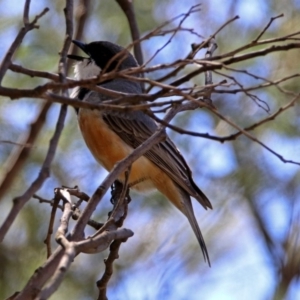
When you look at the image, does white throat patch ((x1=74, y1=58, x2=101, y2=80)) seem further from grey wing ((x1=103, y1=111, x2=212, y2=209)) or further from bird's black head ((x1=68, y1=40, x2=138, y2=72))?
grey wing ((x1=103, y1=111, x2=212, y2=209))

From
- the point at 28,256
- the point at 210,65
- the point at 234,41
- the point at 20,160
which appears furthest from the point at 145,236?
the point at 210,65

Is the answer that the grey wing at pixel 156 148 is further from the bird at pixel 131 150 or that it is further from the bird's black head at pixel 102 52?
the bird's black head at pixel 102 52

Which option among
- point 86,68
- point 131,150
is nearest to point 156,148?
point 131,150

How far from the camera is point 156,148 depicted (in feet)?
17.1

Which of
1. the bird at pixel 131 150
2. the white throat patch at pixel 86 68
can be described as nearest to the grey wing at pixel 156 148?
the bird at pixel 131 150

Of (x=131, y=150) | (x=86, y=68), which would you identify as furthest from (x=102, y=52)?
(x=131, y=150)

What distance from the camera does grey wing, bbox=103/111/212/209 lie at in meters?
5.14

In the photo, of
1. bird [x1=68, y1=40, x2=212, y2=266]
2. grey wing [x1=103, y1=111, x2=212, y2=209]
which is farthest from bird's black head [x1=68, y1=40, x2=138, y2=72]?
grey wing [x1=103, y1=111, x2=212, y2=209]

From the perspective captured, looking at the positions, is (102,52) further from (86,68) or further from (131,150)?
(131,150)

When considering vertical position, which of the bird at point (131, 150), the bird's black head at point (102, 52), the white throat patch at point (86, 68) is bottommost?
the bird at point (131, 150)

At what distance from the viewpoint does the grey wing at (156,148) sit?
5145 mm

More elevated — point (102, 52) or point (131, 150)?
point (102, 52)

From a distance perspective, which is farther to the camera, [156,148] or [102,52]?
[102,52]

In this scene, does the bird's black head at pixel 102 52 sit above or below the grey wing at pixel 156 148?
above
